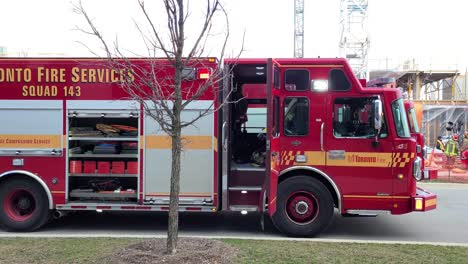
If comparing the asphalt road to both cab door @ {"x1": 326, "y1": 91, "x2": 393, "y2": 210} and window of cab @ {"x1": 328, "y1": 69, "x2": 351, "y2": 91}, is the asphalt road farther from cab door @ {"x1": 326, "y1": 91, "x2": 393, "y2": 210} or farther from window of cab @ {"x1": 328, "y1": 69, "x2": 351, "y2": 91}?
window of cab @ {"x1": 328, "y1": 69, "x2": 351, "y2": 91}

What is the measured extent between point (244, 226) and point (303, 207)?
134 centimetres

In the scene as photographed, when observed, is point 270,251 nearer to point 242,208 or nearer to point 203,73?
point 242,208

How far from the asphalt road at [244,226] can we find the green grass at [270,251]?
821 millimetres

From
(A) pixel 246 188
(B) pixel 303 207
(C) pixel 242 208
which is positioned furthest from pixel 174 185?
(B) pixel 303 207

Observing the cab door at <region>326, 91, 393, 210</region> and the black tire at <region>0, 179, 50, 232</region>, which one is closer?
the cab door at <region>326, 91, 393, 210</region>

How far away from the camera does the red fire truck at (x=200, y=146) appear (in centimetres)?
737

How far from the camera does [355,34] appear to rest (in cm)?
5822

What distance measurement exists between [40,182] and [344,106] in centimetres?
469

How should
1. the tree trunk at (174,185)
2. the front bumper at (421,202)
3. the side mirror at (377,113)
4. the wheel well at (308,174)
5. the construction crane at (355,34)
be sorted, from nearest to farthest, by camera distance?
the tree trunk at (174,185), the side mirror at (377,113), the front bumper at (421,202), the wheel well at (308,174), the construction crane at (355,34)

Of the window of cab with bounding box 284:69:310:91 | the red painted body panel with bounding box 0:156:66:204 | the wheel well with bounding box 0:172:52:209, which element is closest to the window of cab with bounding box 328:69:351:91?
the window of cab with bounding box 284:69:310:91

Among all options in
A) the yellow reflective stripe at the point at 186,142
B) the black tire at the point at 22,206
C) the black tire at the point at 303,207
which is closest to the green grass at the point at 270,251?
the black tire at the point at 303,207

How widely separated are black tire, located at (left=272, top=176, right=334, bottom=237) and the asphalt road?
0.24m

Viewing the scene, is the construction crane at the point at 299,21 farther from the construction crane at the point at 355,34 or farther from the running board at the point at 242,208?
the running board at the point at 242,208

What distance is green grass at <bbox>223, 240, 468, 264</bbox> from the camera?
5781mm
